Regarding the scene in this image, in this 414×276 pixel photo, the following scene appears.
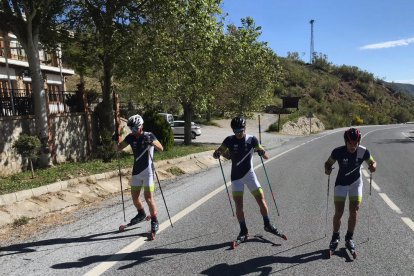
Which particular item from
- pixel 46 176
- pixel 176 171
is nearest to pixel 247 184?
pixel 46 176

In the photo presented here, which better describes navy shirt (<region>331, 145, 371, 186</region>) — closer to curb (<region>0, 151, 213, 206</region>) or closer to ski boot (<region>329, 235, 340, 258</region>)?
ski boot (<region>329, 235, 340, 258</region>)

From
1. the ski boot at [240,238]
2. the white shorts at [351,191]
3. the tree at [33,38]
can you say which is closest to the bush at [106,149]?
the tree at [33,38]

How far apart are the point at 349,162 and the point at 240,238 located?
1.98m

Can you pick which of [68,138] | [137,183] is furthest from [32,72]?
[137,183]

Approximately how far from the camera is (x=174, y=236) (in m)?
6.65

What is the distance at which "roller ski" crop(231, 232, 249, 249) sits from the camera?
19.7ft

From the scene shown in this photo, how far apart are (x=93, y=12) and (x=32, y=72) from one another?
4.03 meters

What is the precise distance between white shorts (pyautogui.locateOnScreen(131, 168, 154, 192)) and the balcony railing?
28.8ft

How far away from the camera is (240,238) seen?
6211 millimetres

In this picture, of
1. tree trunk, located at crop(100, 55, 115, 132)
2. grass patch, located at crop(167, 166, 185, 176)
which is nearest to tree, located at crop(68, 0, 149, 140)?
tree trunk, located at crop(100, 55, 115, 132)

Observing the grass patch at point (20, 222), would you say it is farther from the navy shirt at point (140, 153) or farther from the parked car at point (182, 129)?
the parked car at point (182, 129)

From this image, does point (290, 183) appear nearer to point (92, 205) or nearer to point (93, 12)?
point (92, 205)

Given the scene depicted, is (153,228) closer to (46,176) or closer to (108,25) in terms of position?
(46,176)

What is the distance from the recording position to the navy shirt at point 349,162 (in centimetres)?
582
